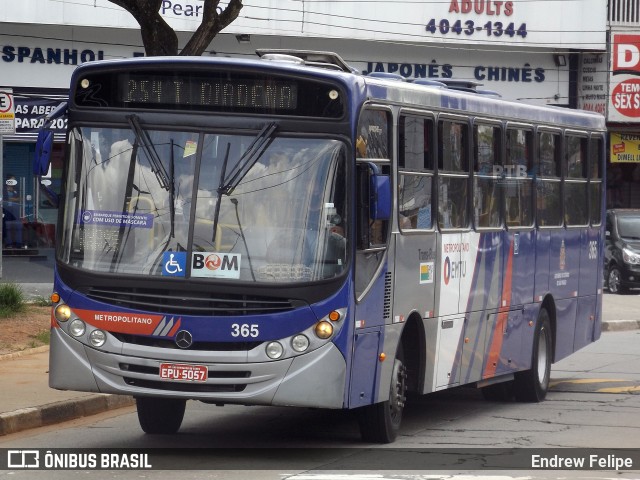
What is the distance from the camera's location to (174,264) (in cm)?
963

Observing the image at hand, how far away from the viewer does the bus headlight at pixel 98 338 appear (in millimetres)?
9773

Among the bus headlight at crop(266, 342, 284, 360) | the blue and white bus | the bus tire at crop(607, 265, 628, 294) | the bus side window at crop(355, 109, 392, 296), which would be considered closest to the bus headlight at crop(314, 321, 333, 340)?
the blue and white bus

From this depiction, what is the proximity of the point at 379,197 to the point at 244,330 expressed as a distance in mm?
1363

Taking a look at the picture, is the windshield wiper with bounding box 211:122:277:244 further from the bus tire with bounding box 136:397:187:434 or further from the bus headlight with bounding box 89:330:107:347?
the bus tire with bounding box 136:397:187:434

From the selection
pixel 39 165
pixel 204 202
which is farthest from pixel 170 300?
pixel 39 165

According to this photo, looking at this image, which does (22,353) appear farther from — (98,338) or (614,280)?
(614,280)

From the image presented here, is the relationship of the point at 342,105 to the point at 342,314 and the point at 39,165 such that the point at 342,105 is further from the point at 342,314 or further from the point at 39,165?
the point at 39,165

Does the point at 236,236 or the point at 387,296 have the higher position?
the point at 236,236

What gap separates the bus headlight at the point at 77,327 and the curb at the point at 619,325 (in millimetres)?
15062

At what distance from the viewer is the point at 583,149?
15.6 metres

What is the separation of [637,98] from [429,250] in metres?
27.2

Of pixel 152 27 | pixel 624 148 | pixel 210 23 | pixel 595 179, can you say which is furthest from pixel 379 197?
pixel 624 148

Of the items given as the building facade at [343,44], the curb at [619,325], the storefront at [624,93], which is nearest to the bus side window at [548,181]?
the curb at [619,325]

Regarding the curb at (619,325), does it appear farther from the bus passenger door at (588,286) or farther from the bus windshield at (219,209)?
the bus windshield at (219,209)
